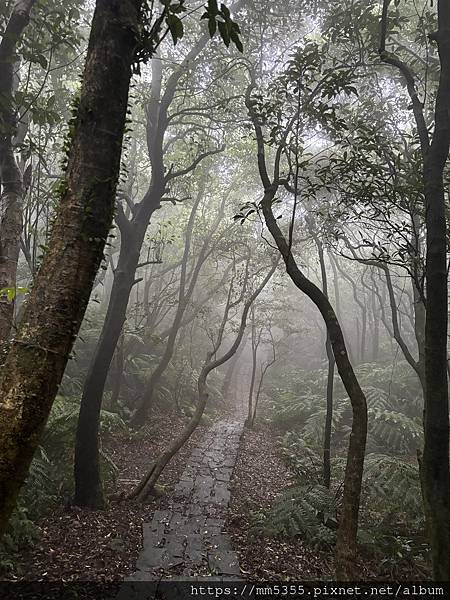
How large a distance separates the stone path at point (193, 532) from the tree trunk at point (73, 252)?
3730 millimetres

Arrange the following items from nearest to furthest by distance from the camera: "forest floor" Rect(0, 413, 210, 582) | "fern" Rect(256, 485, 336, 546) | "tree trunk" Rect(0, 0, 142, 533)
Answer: "tree trunk" Rect(0, 0, 142, 533) → "forest floor" Rect(0, 413, 210, 582) → "fern" Rect(256, 485, 336, 546)

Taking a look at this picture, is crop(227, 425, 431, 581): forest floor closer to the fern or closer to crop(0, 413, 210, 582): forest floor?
the fern

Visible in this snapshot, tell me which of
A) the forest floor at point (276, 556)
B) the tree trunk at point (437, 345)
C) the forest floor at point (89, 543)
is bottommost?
the forest floor at point (276, 556)

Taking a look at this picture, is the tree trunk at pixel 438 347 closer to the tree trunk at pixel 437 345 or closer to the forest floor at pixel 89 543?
the tree trunk at pixel 437 345

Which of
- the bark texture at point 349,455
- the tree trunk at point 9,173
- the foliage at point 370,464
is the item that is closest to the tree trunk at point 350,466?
the bark texture at point 349,455

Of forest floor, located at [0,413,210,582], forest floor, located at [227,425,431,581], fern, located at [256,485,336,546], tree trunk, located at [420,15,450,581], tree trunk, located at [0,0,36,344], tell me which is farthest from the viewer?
fern, located at [256,485,336,546]

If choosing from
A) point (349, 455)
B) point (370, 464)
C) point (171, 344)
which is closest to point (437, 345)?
point (349, 455)

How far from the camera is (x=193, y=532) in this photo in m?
5.64

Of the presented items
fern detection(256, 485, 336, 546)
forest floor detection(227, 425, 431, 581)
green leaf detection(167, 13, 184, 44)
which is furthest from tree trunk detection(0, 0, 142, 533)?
fern detection(256, 485, 336, 546)

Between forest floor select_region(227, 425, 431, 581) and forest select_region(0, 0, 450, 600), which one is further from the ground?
forest select_region(0, 0, 450, 600)

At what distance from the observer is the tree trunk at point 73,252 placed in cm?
169

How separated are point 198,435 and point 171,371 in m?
3.64

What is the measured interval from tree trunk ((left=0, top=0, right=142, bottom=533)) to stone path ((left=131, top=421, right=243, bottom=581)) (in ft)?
12.2

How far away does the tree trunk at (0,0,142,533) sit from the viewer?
66.4 inches
